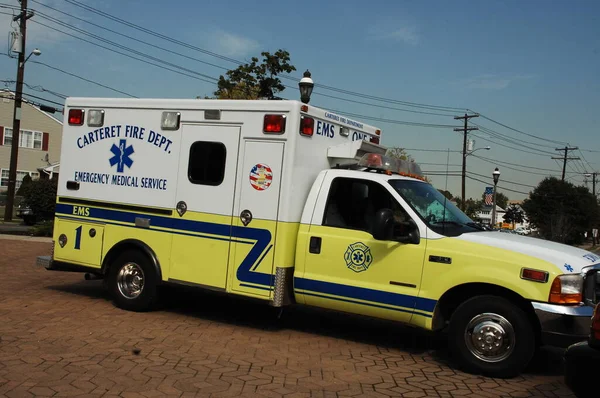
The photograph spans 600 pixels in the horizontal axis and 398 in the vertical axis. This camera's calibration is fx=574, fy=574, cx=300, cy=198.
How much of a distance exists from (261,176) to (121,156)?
2168 mm

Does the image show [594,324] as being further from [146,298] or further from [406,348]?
[146,298]

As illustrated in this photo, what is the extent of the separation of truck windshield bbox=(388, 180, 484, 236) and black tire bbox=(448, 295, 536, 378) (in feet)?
2.62

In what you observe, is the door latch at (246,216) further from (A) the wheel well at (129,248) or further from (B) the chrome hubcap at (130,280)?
(B) the chrome hubcap at (130,280)

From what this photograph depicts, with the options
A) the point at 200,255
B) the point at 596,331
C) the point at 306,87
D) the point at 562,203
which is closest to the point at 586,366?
the point at 596,331

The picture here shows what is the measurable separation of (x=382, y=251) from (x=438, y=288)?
26.8 inches

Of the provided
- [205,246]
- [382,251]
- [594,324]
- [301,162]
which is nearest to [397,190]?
[382,251]

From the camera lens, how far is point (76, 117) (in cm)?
791

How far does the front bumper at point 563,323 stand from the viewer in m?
5.05

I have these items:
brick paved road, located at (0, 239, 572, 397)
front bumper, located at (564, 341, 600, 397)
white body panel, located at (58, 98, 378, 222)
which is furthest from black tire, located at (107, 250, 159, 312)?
front bumper, located at (564, 341, 600, 397)

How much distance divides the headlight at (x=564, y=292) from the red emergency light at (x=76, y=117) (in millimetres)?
6222

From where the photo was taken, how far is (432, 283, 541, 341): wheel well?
17.6 ft

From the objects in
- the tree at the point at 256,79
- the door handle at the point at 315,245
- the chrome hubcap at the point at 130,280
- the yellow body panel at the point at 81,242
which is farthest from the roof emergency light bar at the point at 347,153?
the tree at the point at 256,79

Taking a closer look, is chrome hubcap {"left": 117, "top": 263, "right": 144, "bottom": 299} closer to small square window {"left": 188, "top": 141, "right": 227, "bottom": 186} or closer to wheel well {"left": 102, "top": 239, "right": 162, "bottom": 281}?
wheel well {"left": 102, "top": 239, "right": 162, "bottom": 281}

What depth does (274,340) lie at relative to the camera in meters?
6.50
